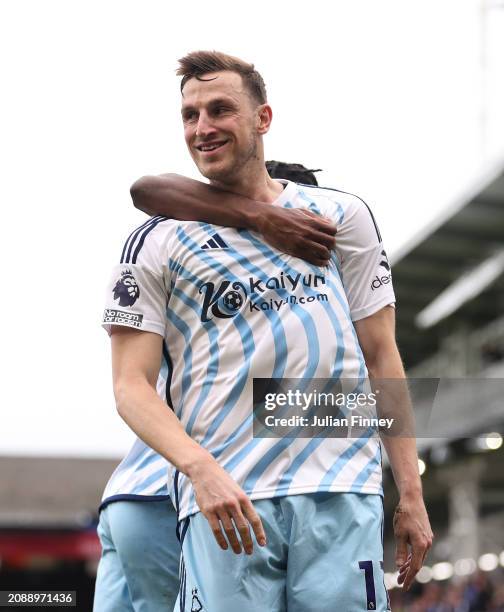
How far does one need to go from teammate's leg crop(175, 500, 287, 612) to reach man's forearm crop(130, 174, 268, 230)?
2.87ft

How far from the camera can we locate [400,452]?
152 inches

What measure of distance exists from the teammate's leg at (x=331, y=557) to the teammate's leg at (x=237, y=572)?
0.03 metres

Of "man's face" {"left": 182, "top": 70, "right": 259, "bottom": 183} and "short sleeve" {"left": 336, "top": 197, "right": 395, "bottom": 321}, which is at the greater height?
"man's face" {"left": 182, "top": 70, "right": 259, "bottom": 183}

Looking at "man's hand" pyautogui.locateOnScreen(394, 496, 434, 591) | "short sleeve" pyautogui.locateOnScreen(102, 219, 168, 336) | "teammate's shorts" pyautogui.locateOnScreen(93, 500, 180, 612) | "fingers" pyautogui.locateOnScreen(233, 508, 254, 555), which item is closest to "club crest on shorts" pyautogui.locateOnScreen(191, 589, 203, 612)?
"fingers" pyautogui.locateOnScreen(233, 508, 254, 555)

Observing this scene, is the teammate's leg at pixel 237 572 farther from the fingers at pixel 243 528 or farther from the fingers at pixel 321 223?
the fingers at pixel 321 223

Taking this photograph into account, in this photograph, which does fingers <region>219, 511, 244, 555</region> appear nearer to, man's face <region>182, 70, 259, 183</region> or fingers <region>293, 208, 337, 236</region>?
fingers <region>293, 208, 337, 236</region>

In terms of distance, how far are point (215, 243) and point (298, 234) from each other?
9.6 inches

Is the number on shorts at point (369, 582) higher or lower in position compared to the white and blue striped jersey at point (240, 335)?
lower

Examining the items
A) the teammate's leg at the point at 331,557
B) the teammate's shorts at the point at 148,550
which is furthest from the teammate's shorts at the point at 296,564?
the teammate's shorts at the point at 148,550

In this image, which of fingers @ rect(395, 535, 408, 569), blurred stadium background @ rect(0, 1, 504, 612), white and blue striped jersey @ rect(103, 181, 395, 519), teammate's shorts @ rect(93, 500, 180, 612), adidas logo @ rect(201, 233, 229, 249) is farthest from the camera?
blurred stadium background @ rect(0, 1, 504, 612)

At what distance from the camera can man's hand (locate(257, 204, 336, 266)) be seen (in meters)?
3.87

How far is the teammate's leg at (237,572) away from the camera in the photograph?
351cm

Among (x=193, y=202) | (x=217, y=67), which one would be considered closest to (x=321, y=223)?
(x=193, y=202)

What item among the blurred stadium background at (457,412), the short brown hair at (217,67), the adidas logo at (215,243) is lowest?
the adidas logo at (215,243)
